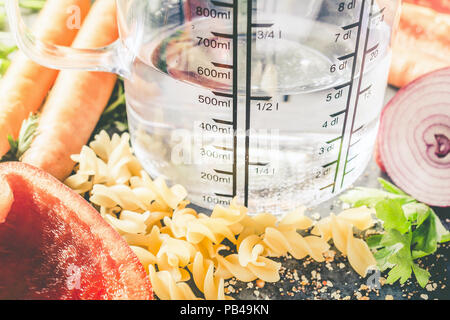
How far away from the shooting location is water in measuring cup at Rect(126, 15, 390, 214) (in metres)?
0.68

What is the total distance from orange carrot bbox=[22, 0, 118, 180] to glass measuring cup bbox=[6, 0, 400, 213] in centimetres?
15

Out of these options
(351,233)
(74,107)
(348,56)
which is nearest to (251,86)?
(348,56)

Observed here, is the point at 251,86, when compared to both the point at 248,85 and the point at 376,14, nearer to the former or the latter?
the point at 248,85

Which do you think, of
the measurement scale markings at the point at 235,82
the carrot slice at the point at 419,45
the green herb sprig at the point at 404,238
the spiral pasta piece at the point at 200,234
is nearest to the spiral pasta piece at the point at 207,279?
the spiral pasta piece at the point at 200,234

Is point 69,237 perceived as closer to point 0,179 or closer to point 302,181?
point 0,179

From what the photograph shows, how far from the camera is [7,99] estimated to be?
0.93 m

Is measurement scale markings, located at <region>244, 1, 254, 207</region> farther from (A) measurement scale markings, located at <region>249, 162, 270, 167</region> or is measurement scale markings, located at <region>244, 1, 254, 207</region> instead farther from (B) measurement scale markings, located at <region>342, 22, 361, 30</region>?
(B) measurement scale markings, located at <region>342, 22, 361, 30</region>

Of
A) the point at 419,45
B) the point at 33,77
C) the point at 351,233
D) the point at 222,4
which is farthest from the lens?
the point at 419,45

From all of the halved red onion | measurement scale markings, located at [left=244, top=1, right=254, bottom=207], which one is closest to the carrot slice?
the halved red onion

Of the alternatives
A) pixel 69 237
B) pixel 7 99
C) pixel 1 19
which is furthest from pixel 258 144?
pixel 1 19

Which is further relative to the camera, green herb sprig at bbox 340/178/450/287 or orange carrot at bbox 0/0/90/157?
orange carrot at bbox 0/0/90/157

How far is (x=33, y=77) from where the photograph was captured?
3.16ft

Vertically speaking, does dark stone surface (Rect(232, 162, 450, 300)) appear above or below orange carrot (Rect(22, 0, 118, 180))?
below

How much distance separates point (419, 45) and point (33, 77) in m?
0.72
